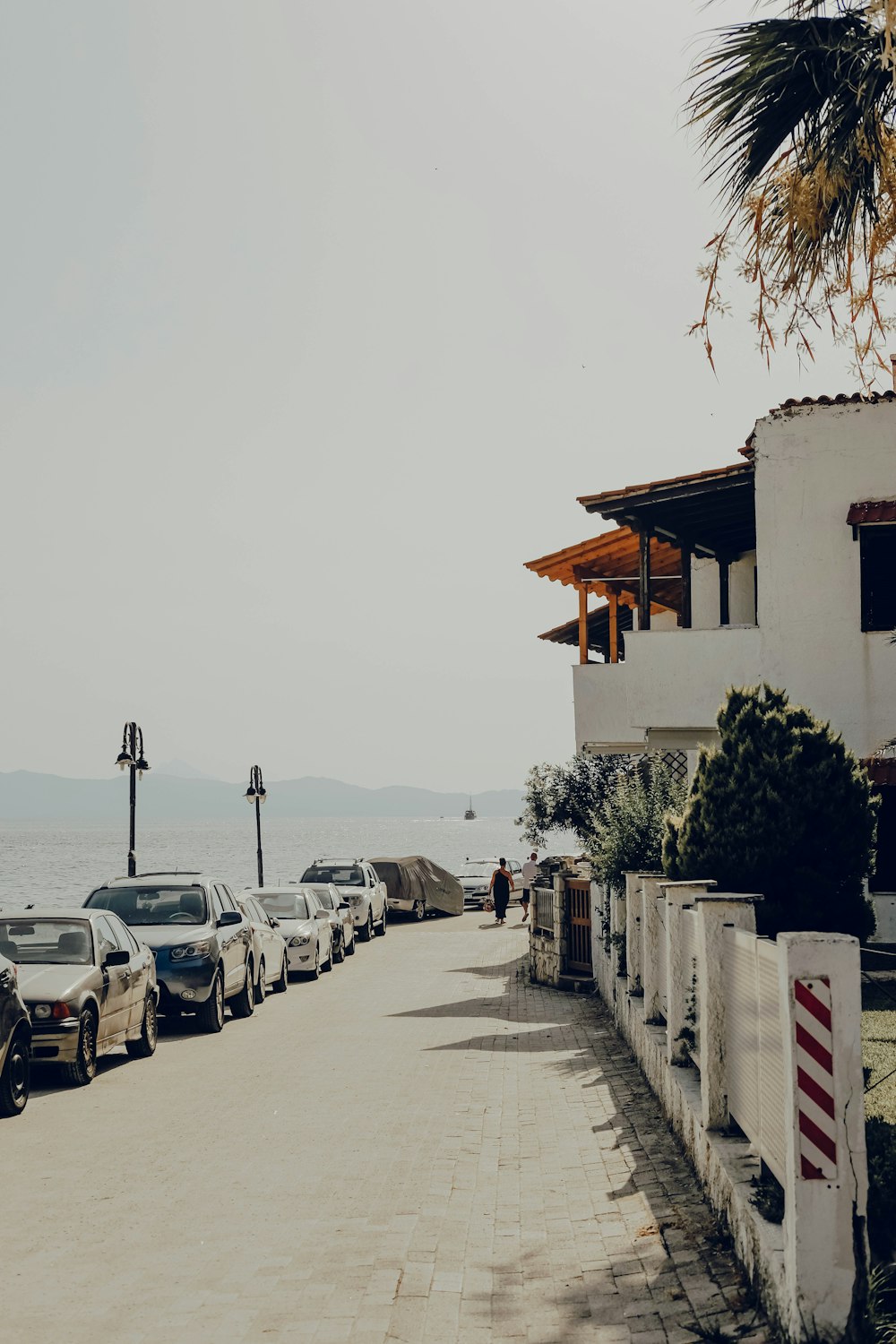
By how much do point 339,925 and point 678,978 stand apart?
19507mm

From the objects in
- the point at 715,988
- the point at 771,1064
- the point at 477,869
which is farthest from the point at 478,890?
the point at 771,1064

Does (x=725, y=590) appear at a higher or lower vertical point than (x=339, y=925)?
higher

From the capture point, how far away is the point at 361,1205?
25.8ft

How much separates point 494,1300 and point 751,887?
19.0 ft

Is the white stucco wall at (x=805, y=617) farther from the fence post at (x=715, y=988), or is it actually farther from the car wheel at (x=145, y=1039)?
the fence post at (x=715, y=988)

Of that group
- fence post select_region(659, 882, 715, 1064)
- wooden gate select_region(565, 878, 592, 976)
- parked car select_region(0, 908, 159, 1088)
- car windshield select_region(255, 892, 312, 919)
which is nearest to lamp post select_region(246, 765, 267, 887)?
car windshield select_region(255, 892, 312, 919)

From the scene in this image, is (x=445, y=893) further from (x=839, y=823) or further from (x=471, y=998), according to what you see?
(x=839, y=823)

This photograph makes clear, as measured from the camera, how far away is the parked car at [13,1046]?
10.6m

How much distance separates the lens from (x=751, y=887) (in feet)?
37.8

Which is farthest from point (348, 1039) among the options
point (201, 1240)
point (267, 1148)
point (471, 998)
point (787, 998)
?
point (787, 998)

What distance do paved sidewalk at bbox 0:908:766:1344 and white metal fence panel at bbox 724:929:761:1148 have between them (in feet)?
2.05

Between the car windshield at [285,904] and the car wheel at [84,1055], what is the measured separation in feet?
40.5

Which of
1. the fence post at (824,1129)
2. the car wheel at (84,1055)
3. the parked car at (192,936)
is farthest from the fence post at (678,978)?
the parked car at (192,936)

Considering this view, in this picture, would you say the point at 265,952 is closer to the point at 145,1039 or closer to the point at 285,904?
the point at 285,904
